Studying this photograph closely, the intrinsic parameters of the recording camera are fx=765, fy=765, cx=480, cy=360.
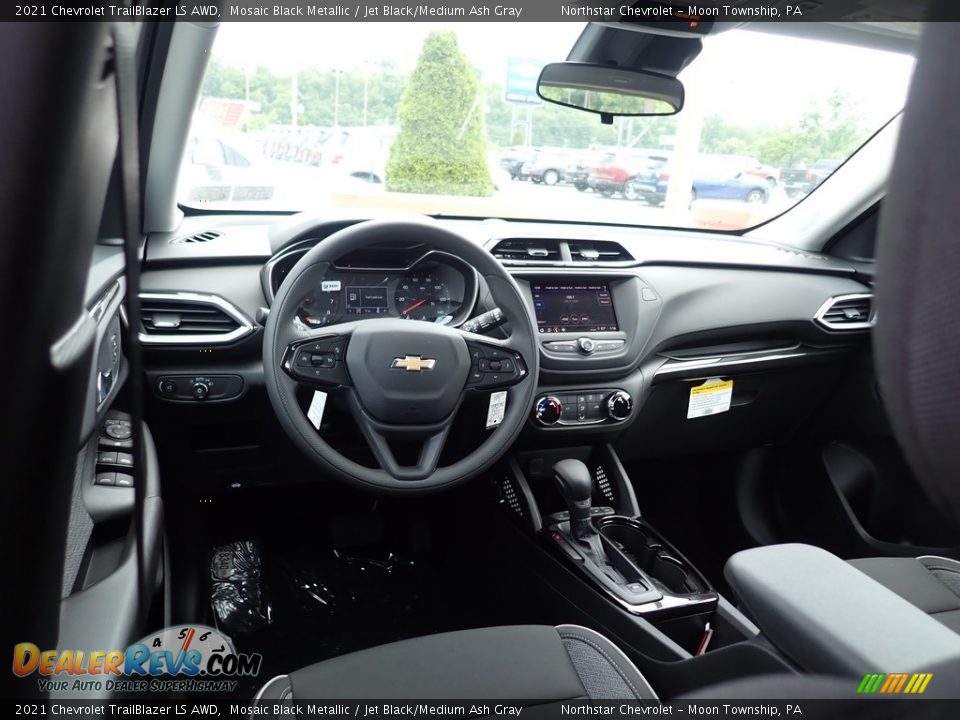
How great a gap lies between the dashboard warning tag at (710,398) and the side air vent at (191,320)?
1.64 meters

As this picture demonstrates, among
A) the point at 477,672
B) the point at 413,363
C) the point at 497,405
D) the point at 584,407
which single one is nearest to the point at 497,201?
the point at 584,407

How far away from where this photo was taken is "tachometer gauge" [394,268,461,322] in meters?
2.33

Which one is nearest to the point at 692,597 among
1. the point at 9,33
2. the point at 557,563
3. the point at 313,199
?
the point at 557,563

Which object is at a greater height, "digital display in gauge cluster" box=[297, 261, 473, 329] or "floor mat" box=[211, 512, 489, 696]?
"digital display in gauge cluster" box=[297, 261, 473, 329]

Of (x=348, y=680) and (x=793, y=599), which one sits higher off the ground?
(x=793, y=599)

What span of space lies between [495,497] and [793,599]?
161 centimetres

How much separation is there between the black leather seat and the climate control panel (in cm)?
111

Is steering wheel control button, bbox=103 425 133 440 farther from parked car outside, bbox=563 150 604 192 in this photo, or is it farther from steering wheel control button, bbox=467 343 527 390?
parked car outside, bbox=563 150 604 192

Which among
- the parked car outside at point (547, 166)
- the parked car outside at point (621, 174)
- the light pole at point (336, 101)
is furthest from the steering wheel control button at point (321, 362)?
the parked car outside at point (621, 174)

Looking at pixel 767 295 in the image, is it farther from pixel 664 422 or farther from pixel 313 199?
pixel 313 199

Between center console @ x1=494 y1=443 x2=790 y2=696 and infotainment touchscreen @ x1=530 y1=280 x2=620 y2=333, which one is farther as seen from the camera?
infotainment touchscreen @ x1=530 y1=280 x2=620 y2=333

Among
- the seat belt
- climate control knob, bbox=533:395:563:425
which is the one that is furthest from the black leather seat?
climate control knob, bbox=533:395:563:425

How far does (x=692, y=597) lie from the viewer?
2.33 metres

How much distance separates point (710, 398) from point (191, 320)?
1.88 meters
